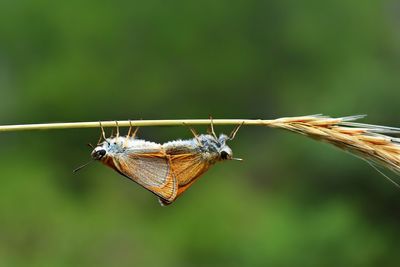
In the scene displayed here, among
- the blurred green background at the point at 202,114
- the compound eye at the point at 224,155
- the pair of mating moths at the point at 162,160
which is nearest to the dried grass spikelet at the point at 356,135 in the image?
the pair of mating moths at the point at 162,160

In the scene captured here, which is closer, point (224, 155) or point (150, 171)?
point (150, 171)

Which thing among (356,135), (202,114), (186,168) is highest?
(356,135)

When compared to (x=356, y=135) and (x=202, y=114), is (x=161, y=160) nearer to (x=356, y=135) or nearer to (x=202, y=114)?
(x=356, y=135)

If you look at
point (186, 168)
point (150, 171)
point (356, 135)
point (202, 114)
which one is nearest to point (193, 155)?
point (186, 168)

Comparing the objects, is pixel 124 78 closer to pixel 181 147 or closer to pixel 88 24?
pixel 88 24

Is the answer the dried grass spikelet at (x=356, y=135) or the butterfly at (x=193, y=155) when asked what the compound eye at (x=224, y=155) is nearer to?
the butterfly at (x=193, y=155)

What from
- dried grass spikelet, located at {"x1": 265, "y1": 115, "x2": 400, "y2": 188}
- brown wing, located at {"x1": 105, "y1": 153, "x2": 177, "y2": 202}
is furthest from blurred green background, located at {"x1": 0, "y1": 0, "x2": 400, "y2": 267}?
dried grass spikelet, located at {"x1": 265, "y1": 115, "x2": 400, "y2": 188}

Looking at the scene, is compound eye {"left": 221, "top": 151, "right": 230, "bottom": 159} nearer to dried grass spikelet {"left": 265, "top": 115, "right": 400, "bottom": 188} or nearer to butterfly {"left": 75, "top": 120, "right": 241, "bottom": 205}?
butterfly {"left": 75, "top": 120, "right": 241, "bottom": 205}

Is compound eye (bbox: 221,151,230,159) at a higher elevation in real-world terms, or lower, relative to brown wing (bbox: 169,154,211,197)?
higher
